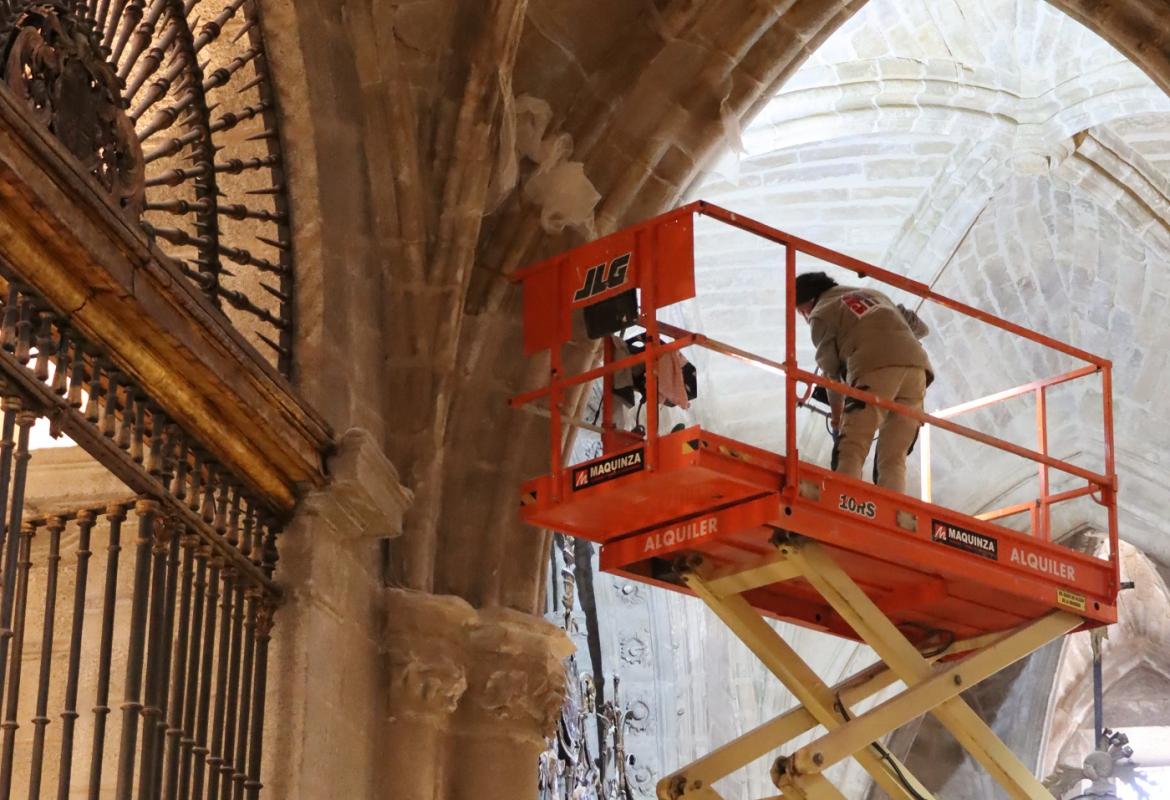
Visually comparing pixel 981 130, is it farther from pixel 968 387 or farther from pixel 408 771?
pixel 408 771

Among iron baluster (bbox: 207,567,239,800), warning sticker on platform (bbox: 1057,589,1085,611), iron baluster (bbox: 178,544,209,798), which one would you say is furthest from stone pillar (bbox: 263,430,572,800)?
warning sticker on platform (bbox: 1057,589,1085,611)

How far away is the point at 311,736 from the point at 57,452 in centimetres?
115

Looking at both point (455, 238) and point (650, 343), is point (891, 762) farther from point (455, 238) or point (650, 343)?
point (455, 238)

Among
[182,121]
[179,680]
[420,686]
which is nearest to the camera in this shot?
[179,680]

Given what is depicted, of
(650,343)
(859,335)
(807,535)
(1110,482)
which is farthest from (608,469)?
(1110,482)

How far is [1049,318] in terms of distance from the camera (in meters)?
15.4

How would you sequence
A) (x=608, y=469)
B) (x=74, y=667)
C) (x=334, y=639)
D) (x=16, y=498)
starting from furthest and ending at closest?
(x=334, y=639)
(x=608, y=469)
(x=74, y=667)
(x=16, y=498)

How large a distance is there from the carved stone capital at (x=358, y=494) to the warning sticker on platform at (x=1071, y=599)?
7.07 ft

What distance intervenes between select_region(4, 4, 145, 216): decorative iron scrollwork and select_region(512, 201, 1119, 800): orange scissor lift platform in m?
1.61

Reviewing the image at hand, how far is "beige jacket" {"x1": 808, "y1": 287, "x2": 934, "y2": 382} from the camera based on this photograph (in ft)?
23.4

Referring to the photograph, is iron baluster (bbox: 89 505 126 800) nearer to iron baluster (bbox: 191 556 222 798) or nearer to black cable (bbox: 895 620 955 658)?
iron baluster (bbox: 191 556 222 798)

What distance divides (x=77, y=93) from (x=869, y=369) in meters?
2.71

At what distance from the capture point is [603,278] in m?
6.98

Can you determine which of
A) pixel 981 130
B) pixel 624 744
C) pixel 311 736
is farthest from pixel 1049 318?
pixel 311 736
